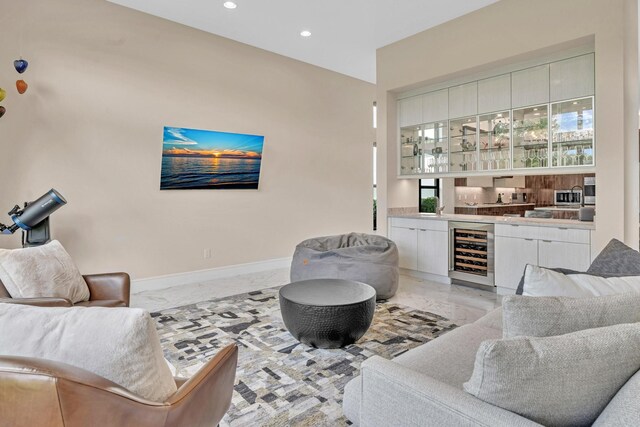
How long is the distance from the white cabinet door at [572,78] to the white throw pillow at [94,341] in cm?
459

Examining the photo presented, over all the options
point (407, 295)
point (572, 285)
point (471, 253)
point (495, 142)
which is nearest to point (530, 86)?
point (495, 142)

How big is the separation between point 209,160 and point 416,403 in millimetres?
4618

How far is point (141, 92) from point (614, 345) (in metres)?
5.02

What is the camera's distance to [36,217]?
333cm

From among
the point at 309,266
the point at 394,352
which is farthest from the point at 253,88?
the point at 394,352

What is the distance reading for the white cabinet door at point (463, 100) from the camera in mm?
4780

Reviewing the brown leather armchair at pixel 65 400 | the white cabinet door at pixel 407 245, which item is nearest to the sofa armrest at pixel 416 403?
A: the brown leather armchair at pixel 65 400

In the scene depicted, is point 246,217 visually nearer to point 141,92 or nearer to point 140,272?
point 140,272

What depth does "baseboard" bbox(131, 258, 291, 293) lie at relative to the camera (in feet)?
15.2

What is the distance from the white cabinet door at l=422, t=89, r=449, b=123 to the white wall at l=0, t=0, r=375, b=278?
1.92 meters

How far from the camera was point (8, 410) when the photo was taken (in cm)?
91

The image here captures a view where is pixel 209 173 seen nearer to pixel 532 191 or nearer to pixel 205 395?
pixel 205 395

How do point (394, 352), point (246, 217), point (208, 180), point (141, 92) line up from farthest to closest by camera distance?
point (246, 217)
point (208, 180)
point (141, 92)
point (394, 352)

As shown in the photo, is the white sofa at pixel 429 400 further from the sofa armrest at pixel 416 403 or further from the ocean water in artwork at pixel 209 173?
the ocean water in artwork at pixel 209 173
